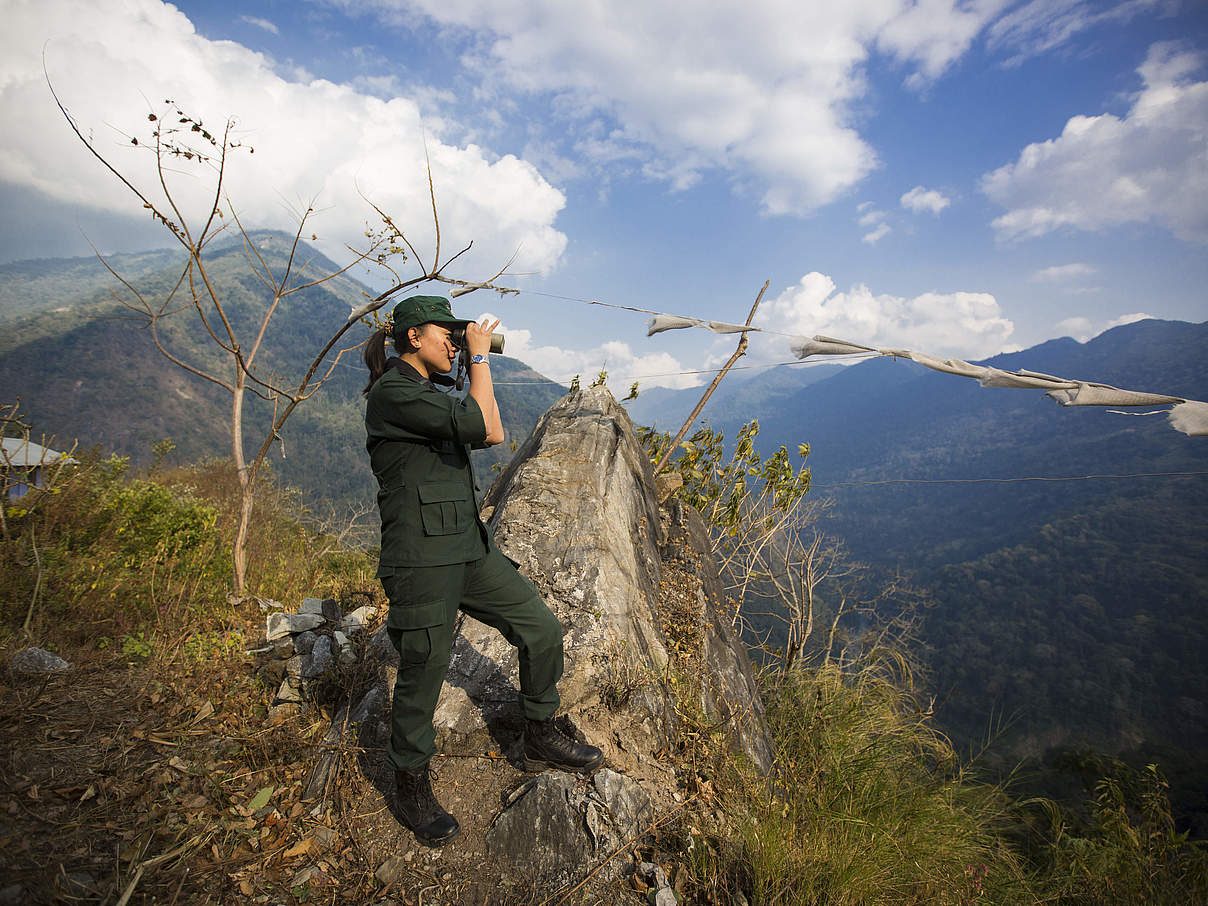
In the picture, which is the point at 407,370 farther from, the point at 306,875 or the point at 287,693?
the point at 287,693

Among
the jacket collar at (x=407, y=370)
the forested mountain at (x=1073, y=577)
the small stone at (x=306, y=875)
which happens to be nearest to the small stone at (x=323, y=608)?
the small stone at (x=306, y=875)

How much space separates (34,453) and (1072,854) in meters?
11.4

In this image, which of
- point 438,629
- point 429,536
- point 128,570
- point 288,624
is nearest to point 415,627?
point 438,629

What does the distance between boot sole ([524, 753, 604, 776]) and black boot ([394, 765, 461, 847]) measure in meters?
0.44

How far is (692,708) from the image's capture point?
3283 mm

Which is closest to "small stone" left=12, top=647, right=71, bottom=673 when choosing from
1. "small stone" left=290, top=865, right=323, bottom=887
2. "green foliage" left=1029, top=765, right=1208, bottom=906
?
"small stone" left=290, top=865, right=323, bottom=887

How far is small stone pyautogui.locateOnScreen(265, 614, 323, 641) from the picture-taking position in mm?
4160

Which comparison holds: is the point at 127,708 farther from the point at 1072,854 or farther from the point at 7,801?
the point at 1072,854

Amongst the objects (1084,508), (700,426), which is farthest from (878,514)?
(700,426)

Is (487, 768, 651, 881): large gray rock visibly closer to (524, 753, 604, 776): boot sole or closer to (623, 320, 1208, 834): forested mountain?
(524, 753, 604, 776): boot sole

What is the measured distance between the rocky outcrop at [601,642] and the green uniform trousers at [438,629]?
0.45m

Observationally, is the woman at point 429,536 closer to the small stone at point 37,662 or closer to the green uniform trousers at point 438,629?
the green uniform trousers at point 438,629

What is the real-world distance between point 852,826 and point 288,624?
4.02 metres

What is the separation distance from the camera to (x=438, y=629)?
2367 millimetres
